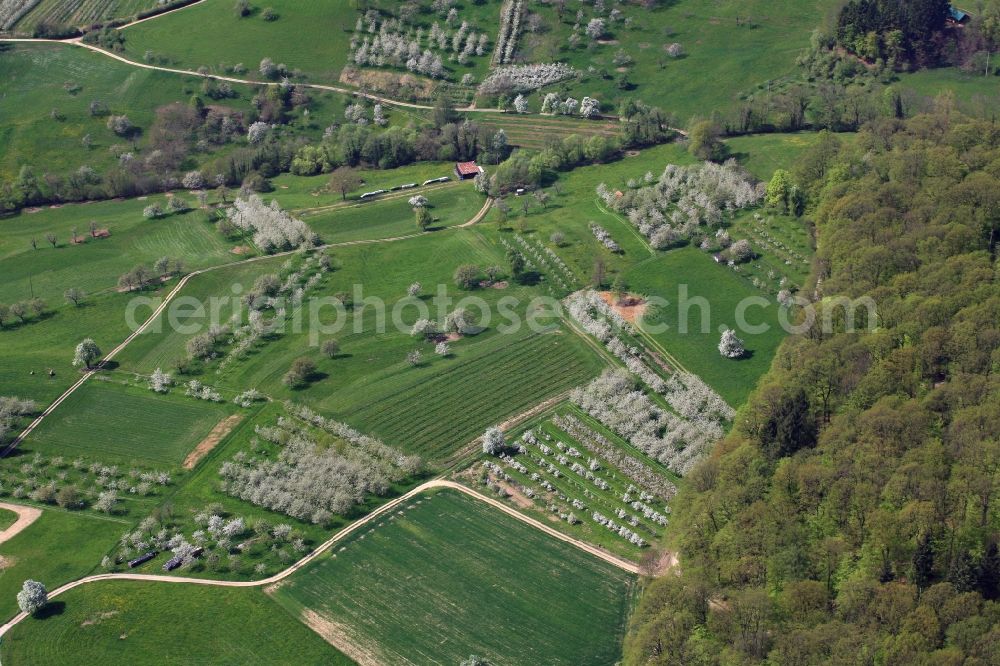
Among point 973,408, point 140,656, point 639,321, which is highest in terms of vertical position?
point 973,408

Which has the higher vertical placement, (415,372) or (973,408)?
(973,408)

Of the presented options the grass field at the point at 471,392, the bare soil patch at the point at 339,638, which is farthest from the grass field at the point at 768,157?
the bare soil patch at the point at 339,638

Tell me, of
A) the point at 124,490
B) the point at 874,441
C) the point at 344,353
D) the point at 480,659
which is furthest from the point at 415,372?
the point at 874,441

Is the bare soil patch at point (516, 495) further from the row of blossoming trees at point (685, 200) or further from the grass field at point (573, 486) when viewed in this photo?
the row of blossoming trees at point (685, 200)

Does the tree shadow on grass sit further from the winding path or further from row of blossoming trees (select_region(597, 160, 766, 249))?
row of blossoming trees (select_region(597, 160, 766, 249))

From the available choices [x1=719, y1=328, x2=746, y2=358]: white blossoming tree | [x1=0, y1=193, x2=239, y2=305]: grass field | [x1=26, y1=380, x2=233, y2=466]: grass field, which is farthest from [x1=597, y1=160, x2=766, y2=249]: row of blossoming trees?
[x1=26, y1=380, x2=233, y2=466]: grass field

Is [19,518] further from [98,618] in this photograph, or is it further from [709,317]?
[709,317]

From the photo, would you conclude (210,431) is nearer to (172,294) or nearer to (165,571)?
(165,571)
